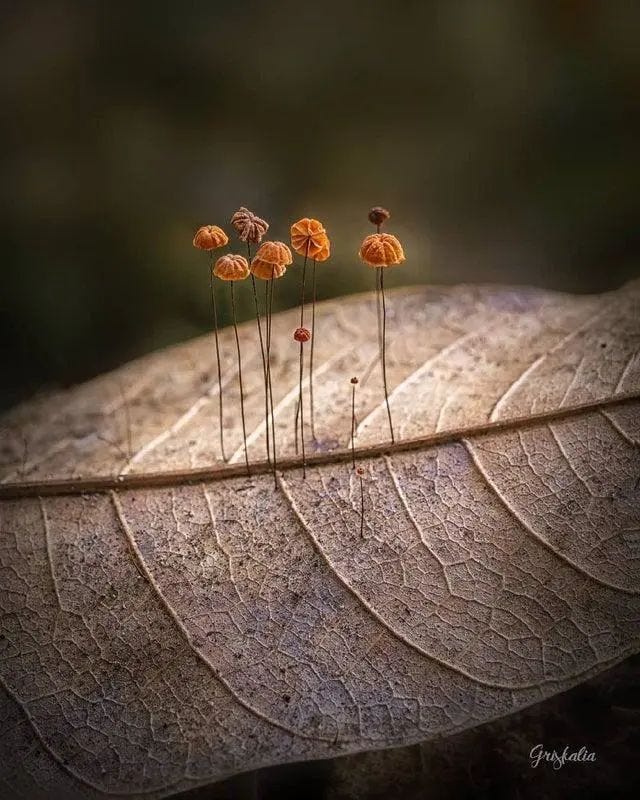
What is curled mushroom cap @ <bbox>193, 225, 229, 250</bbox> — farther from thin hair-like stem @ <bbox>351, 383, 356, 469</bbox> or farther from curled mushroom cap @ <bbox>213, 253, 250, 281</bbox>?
thin hair-like stem @ <bbox>351, 383, 356, 469</bbox>

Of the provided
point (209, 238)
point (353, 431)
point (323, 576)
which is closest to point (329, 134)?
point (209, 238)

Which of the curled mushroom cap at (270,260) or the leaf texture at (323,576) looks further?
the curled mushroom cap at (270,260)

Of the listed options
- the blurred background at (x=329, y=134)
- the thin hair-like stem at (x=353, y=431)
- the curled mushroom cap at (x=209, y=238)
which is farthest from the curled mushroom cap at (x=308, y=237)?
the blurred background at (x=329, y=134)

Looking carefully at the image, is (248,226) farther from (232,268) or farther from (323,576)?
(323,576)

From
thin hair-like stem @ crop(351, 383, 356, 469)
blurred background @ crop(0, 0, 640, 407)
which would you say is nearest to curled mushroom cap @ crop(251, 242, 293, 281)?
thin hair-like stem @ crop(351, 383, 356, 469)

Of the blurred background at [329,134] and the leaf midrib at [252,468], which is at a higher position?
the blurred background at [329,134]

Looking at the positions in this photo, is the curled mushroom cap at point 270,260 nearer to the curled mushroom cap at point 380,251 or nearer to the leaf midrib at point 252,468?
the curled mushroom cap at point 380,251

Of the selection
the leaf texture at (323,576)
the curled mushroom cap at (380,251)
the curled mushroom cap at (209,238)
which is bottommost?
the leaf texture at (323,576)
